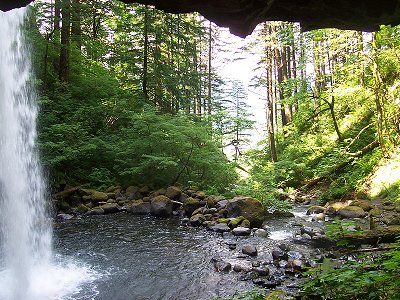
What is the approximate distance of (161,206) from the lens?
502 inches

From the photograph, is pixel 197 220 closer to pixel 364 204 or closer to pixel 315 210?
pixel 315 210

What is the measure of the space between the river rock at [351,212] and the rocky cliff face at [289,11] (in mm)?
7665

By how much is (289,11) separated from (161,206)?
9.86 m

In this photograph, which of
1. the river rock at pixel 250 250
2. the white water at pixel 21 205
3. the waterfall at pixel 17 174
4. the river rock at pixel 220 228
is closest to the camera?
the white water at pixel 21 205

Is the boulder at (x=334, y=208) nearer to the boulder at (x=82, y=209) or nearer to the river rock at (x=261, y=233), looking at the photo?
the river rock at (x=261, y=233)

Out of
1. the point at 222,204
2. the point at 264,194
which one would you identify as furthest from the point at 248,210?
the point at 264,194

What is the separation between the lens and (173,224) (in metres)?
11.6

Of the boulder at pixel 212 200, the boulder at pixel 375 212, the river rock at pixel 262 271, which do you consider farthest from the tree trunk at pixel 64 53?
the boulder at pixel 375 212

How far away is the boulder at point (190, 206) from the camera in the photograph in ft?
41.4

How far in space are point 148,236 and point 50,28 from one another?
13.8 m

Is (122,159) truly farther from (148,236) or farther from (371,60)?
(371,60)

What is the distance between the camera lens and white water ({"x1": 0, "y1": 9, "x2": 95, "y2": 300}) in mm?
6728

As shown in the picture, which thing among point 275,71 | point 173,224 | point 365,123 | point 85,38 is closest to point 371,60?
point 365,123

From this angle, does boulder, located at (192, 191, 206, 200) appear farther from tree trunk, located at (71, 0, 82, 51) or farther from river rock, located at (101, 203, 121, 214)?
tree trunk, located at (71, 0, 82, 51)
